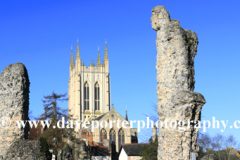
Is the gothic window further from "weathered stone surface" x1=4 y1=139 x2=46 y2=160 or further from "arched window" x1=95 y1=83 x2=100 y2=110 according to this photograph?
"weathered stone surface" x1=4 y1=139 x2=46 y2=160

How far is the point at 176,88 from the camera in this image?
913 centimetres

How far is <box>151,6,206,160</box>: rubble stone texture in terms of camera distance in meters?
8.84

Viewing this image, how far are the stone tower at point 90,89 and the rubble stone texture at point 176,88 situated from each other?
8789 centimetres

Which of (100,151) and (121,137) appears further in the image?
(121,137)

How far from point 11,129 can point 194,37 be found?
5345mm

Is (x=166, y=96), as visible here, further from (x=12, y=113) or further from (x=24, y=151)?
(x=12, y=113)

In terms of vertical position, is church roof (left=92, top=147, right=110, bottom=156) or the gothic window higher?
the gothic window

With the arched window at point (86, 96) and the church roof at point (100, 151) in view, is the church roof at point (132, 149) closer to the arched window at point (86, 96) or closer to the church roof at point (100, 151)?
the church roof at point (100, 151)

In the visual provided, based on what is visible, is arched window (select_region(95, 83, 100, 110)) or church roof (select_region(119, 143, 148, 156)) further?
arched window (select_region(95, 83, 100, 110))

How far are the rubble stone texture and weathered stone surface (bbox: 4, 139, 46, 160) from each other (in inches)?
123

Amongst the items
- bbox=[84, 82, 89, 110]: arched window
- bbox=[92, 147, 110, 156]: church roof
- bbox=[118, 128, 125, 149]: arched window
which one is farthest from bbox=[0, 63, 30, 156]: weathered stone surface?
bbox=[84, 82, 89, 110]: arched window

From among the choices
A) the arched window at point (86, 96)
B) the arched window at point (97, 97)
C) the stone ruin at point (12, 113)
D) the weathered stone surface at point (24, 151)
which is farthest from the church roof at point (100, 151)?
the arched window at point (97, 97)

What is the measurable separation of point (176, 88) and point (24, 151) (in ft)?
13.7

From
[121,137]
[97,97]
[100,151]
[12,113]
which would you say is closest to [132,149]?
[100,151]
